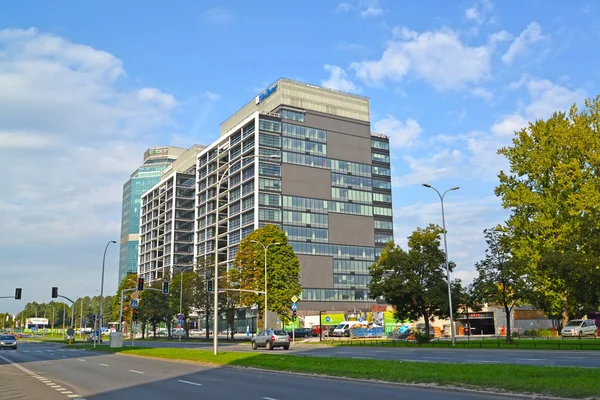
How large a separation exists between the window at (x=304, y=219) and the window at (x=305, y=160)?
11018mm

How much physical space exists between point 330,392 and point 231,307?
2483 inches

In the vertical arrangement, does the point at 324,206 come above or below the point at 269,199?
below

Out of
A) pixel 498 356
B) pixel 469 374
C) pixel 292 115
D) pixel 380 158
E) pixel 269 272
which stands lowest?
pixel 498 356

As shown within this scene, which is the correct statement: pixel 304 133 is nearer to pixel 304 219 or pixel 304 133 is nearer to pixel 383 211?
pixel 304 219

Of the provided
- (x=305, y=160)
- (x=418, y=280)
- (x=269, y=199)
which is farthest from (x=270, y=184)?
(x=418, y=280)

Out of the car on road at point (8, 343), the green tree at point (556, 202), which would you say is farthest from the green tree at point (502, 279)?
the car on road at point (8, 343)

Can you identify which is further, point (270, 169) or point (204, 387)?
point (270, 169)

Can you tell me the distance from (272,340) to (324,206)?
7284 cm

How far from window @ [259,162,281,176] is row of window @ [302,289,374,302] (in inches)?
969

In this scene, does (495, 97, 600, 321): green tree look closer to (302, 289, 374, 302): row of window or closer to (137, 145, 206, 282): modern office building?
(302, 289, 374, 302): row of window

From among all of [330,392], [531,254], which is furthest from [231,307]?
[330,392]

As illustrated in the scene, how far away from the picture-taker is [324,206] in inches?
4584

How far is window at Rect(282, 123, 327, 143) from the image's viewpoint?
11562 cm

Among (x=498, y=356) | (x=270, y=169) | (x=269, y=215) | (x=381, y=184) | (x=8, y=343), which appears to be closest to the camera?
(x=498, y=356)
